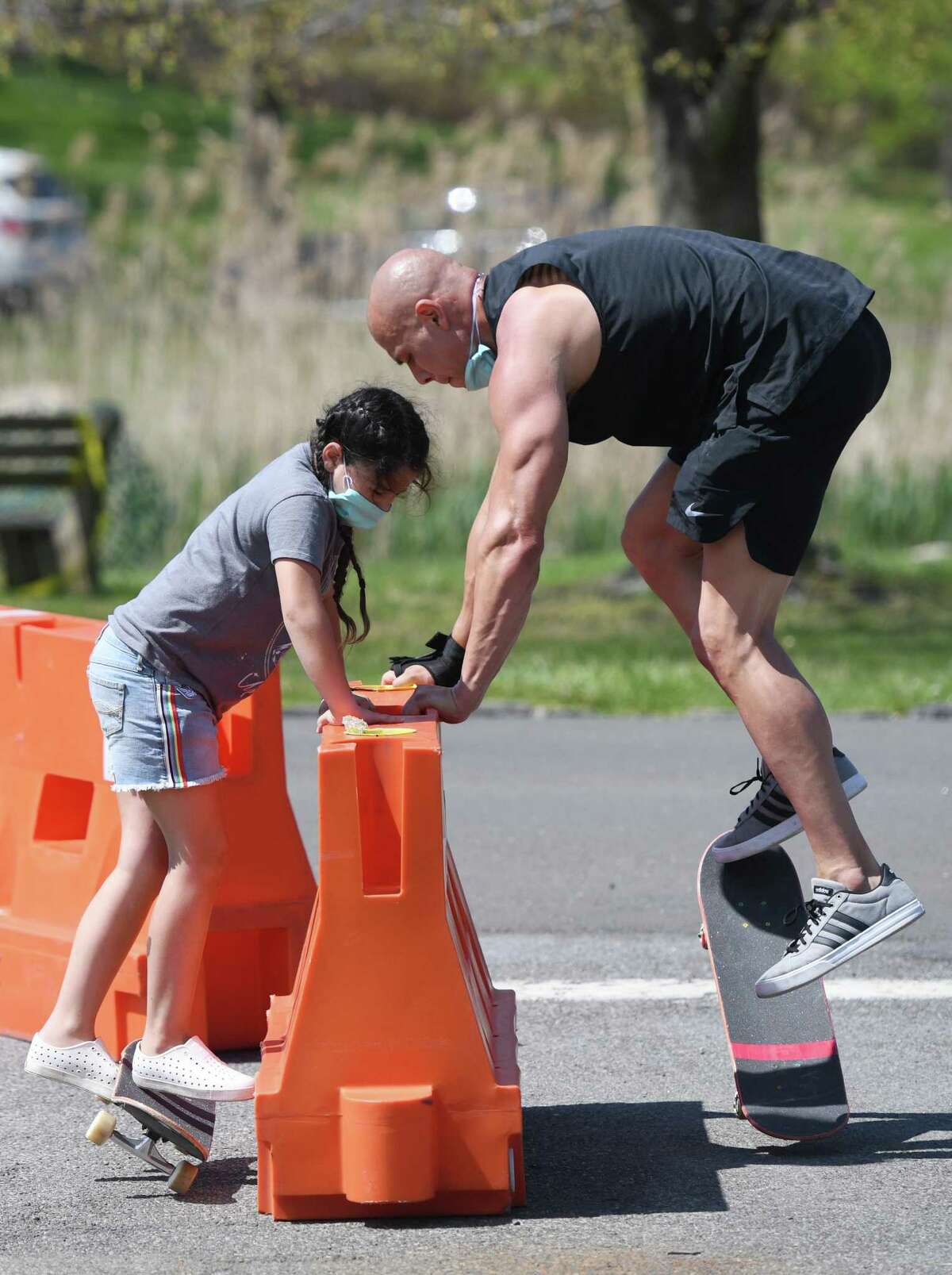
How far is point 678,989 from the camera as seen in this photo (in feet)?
15.7

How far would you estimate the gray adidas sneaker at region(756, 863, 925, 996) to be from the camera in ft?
12.3

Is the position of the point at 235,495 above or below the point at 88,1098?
above

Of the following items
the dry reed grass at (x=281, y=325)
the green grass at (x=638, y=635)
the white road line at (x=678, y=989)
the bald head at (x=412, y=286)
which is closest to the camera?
the bald head at (x=412, y=286)

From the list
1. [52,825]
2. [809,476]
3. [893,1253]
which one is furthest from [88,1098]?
[809,476]

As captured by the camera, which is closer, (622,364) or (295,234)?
(622,364)

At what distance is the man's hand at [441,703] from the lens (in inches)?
148

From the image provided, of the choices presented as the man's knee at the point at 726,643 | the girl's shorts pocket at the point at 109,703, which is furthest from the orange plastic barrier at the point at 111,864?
the man's knee at the point at 726,643

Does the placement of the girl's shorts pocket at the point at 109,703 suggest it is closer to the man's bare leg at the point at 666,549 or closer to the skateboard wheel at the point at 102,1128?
the skateboard wheel at the point at 102,1128

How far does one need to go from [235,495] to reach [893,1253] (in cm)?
196

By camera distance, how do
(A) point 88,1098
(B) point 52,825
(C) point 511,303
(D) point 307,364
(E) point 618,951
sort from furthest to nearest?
(D) point 307,364 < (E) point 618,951 < (B) point 52,825 < (A) point 88,1098 < (C) point 511,303

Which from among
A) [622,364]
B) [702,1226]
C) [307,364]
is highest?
[622,364]

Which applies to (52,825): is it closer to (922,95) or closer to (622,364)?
Result: (622,364)

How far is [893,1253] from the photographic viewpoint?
3.23 metres

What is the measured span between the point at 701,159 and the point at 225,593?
25.9 feet
